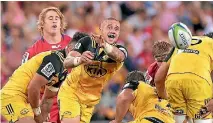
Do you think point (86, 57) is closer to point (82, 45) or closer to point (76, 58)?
point (76, 58)

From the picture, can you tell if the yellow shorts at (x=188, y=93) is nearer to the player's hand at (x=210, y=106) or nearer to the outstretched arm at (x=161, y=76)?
the player's hand at (x=210, y=106)

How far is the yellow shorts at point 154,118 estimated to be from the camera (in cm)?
906

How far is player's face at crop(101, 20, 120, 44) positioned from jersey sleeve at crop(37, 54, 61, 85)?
68 cm

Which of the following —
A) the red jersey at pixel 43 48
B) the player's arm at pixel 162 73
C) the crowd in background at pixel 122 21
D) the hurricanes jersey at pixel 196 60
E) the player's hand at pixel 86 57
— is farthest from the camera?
the crowd in background at pixel 122 21

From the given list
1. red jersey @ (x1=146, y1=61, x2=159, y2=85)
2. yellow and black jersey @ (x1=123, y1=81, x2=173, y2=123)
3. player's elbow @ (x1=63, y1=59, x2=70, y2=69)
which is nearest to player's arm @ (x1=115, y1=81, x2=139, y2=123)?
yellow and black jersey @ (x1=123, y1=81, x2=173, y2=123)

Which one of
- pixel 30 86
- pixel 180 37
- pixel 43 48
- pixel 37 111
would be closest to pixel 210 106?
pixel 180 37

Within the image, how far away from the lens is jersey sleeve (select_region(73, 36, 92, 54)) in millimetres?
9086

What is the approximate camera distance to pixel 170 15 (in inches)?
617

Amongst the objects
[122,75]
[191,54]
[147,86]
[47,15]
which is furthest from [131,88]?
[122,75]

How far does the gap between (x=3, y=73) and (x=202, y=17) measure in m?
4.56

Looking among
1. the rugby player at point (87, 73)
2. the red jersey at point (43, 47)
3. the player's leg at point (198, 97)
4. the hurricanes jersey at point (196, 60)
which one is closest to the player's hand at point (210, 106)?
the player's leg at point (198, 97)

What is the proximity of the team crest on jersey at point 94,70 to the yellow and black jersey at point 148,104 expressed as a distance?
365 mm

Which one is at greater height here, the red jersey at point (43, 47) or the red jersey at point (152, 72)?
the red jersey at point (43, 47)

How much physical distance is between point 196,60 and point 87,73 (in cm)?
151
